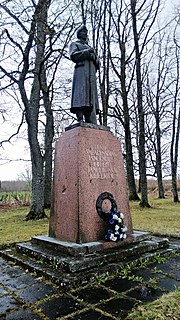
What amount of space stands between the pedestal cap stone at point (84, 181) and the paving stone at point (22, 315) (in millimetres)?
1656

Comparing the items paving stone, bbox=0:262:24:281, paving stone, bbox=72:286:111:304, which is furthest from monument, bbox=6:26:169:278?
paving stone, bbox=72:286:111:304

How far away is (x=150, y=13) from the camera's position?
14172 mm

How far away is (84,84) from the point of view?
5020mm

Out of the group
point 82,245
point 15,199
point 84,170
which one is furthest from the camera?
Result: point 15,199

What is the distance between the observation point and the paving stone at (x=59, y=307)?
2531mm

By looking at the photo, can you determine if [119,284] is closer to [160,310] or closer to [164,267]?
[160,310]

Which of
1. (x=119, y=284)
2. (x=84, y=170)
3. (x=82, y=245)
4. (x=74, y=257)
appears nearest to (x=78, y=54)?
(x=84, y=170)

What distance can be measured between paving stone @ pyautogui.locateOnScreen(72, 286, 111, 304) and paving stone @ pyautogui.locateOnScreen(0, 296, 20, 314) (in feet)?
1.89

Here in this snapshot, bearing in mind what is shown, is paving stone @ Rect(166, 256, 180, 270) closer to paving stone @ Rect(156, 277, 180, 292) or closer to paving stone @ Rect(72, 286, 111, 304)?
paving stone @ Rect(156, 277, 180, 292)

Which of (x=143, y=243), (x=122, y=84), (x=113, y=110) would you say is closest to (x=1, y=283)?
(x=143, y=243)

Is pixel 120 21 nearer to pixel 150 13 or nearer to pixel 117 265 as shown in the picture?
pixel 150 13

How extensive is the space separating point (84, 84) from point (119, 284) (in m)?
3.23

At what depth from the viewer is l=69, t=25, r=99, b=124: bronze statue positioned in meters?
5.00

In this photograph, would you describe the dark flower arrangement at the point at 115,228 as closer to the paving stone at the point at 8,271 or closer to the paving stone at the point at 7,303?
the paving stone at the point at 8,271
